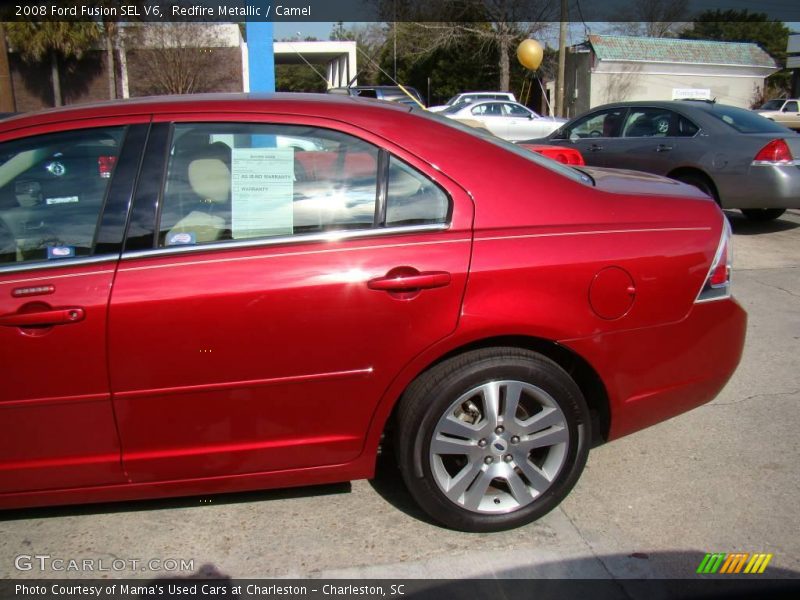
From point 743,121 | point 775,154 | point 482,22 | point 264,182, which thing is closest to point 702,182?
point 775,154

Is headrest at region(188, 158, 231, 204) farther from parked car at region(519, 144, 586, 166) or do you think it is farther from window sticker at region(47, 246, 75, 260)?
parked car at region(519, 144, 586, 166)

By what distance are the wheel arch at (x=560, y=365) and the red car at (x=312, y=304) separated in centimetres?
1

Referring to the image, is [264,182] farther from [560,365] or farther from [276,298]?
[560,365]

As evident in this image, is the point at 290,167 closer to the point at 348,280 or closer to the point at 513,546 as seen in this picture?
the point at 348,280

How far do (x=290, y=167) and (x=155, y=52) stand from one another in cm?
3035

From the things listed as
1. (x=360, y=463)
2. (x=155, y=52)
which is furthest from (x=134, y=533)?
(x=155, y=52)

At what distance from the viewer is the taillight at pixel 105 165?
2.66 m

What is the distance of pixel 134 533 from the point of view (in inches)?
113

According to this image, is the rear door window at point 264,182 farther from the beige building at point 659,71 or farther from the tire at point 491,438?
the beige building at point 659,71

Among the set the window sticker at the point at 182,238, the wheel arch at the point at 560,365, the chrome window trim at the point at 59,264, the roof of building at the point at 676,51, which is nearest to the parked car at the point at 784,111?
the roof of building at the point at 676,51

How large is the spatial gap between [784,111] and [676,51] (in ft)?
22.8

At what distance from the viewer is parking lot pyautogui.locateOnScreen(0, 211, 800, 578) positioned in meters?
2.69

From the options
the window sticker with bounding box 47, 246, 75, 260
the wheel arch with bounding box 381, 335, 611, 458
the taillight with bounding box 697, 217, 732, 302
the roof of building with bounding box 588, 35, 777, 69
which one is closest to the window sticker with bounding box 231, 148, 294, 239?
the window sticker with bounding box 47, 246, 75, 260

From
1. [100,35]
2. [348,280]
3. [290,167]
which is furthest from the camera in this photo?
[100,35]
